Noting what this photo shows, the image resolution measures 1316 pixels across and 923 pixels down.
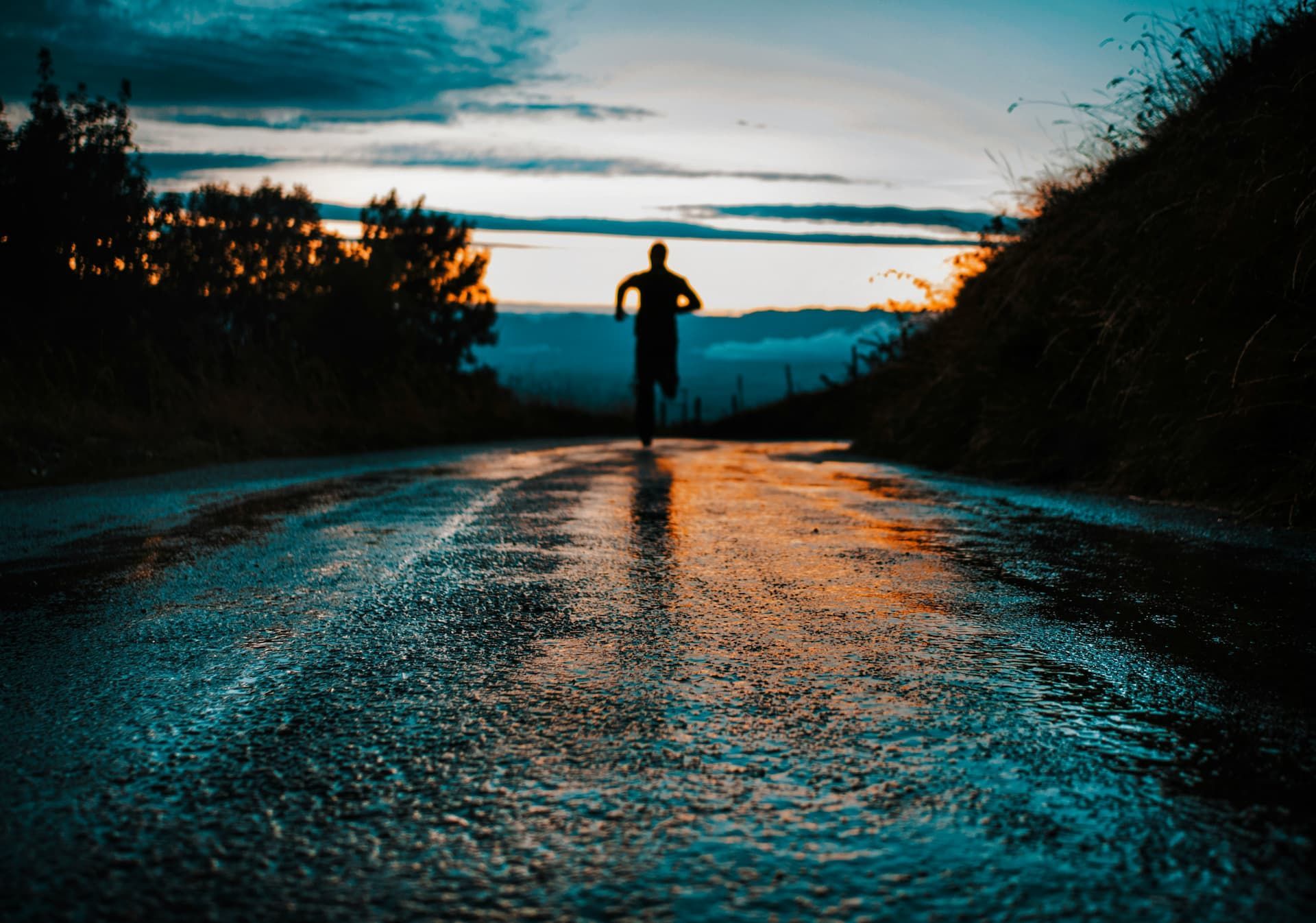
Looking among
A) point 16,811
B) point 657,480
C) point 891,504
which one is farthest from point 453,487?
point 16,811

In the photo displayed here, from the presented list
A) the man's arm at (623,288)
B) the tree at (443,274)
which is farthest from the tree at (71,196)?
the tree at (443,274)

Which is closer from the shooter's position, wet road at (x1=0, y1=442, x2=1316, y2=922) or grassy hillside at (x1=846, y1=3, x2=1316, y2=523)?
wet road at (x1=0, y1=442, x2=1316, y2=922)

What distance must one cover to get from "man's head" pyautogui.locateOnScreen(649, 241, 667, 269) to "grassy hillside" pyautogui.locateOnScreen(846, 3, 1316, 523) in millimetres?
3881

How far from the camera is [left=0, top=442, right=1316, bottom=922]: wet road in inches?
87.6

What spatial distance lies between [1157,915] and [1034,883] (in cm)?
22

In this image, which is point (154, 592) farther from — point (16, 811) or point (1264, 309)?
point (1264, 309)

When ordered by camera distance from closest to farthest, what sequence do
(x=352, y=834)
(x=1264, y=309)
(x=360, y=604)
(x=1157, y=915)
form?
(x=1157, y=915), (x=352, y=834), (x=360, y=604), (x=1264, y=309)

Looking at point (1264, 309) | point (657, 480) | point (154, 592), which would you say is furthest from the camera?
point (657, 480)

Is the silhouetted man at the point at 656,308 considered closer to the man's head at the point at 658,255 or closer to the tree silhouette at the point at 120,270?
the man's head at the point at 658,255

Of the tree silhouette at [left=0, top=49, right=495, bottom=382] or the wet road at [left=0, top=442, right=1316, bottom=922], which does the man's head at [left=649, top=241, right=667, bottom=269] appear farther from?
the wet road at [left=0, top=442, right=1316, bottom=922]

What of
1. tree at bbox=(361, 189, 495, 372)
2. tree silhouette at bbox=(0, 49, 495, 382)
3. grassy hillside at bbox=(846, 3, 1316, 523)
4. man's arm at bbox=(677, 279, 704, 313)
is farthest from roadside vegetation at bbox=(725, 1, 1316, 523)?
tree at bbox=(361, 189, 495, 372)

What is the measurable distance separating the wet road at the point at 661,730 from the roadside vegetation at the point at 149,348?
7.56 metres

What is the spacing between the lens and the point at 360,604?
4980 millimetres

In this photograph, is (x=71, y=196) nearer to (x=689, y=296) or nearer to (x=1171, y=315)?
(x=689, y=296)
